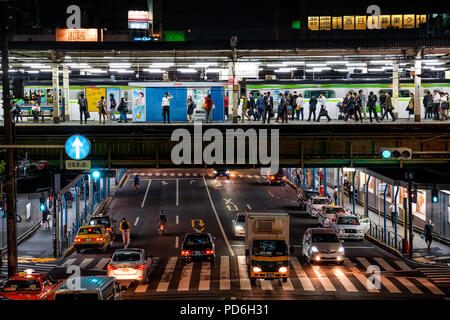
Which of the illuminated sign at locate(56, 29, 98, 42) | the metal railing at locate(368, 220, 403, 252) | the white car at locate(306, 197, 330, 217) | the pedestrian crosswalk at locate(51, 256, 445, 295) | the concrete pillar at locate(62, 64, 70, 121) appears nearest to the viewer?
the pedestrian crosswalk at locate(51, 256, 445, 295)

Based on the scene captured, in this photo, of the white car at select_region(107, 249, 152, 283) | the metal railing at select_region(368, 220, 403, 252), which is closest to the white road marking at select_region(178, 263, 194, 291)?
the white car at select_region(107, 249, 152, 283)

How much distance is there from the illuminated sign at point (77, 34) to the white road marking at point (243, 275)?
76.7 metres

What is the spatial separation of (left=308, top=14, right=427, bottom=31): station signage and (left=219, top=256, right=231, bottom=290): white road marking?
83397 millimetres

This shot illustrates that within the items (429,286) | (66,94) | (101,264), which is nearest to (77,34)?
(66,94)

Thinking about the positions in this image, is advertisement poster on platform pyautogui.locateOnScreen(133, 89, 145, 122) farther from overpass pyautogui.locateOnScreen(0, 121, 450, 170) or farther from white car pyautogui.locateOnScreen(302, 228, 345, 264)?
white car pyautogui.locateOnScreen(302, 228, 345, 264)

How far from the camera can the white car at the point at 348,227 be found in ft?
120

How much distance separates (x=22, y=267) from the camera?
1173 inches

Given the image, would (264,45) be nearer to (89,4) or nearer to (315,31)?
(315,31)

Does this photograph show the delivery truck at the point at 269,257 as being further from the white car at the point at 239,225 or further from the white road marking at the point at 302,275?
the white car at the point at 239,225

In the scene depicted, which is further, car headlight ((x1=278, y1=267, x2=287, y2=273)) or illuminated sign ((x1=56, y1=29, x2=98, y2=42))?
illuminated sign ((x1=56, y1=29, x2=98, y2=42))

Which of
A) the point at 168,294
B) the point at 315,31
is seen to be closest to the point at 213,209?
the point at 168,294

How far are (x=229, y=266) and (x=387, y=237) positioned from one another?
12.8 metres

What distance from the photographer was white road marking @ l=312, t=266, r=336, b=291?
2442 cm
